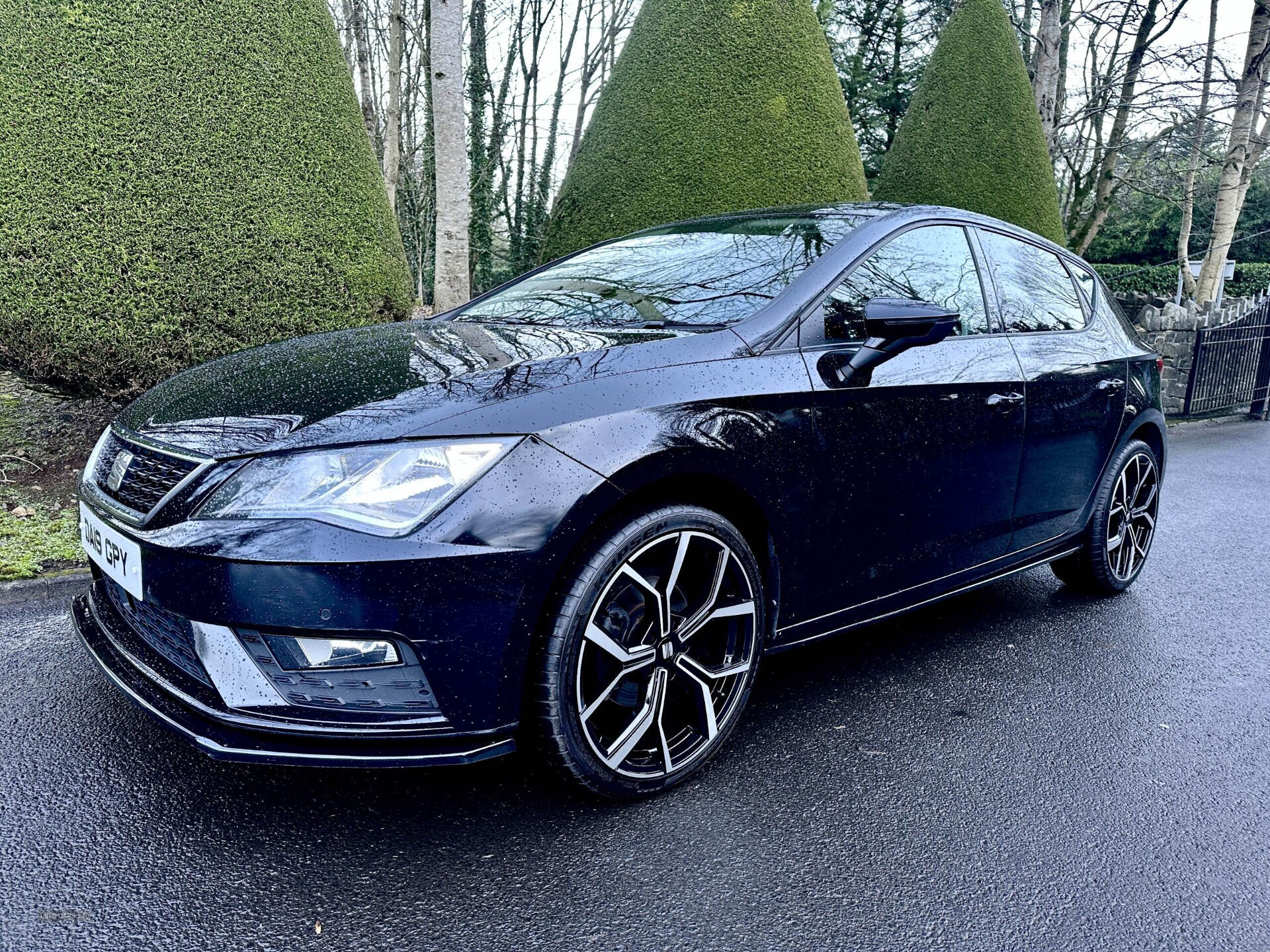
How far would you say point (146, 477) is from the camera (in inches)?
85.5

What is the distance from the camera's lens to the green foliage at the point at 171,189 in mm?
4844

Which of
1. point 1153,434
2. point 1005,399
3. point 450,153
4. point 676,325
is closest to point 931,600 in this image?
point 1005,399

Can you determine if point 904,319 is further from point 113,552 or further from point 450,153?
point 450,153

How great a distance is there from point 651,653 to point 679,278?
1305 millimetres

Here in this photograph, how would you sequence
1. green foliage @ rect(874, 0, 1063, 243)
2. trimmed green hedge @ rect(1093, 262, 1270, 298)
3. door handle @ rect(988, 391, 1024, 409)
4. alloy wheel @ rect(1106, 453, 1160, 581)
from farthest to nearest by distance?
trimmed green hedge @ rect(1093, 262, 1270, 298)
green foliage @ rect(874, 0, 1063, 243)
alloy wheel @ rect(1106, 453, 1160, 581)
door handle @ rect(988, 391, 1024, 409)

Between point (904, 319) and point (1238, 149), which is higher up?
point (1238, 149)

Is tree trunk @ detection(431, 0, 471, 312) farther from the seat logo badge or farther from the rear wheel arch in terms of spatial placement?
the seat logo badge

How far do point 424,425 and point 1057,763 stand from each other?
2075 millimetres

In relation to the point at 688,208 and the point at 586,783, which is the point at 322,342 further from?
the point at 688,208

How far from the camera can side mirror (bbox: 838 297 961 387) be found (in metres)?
2.48

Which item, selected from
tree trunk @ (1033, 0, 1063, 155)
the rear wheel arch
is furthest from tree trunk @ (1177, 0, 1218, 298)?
the rear wheel arch

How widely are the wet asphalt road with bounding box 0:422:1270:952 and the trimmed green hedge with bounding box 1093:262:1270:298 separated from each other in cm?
2305

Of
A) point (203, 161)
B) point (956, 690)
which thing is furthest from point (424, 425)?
point (203, 161)

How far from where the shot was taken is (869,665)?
332 cm
